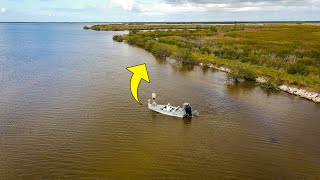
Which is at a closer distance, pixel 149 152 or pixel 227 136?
pixel 149 152

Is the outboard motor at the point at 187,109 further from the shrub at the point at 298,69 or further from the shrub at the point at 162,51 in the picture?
the shrub at the point at 162,51

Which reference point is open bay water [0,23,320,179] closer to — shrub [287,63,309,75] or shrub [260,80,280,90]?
shrub [260,80,280,90]

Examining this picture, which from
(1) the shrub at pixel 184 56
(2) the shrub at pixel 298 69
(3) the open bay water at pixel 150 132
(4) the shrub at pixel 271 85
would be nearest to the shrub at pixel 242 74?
(3) the open bay water at pixel 150 132

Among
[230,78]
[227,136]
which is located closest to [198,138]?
[227,136]

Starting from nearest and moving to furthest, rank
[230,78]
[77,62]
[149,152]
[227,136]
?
[149,152], [227,136], [230,78], [77,62]

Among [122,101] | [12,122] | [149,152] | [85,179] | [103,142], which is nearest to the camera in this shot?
[85,179]

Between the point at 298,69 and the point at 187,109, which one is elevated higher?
the point at 298,69

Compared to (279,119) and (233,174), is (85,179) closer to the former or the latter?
(233,174)

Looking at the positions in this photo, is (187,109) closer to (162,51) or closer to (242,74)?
(242,74)

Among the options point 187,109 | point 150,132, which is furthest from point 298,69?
point 150,132
